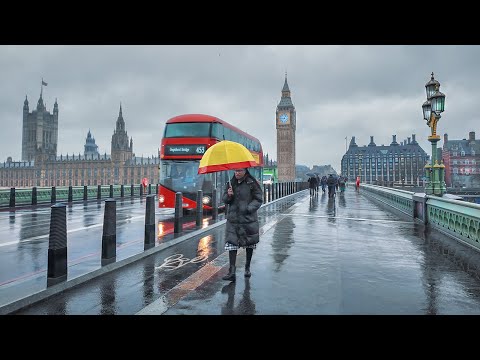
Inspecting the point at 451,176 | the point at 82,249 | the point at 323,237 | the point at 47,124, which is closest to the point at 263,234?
the point at 323,237

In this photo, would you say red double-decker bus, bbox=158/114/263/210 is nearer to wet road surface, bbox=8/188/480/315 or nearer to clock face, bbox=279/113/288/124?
wet road surface, bbox=8/188/480/315

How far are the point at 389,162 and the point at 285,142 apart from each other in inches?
2387

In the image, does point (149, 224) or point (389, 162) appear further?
point (389, 162)

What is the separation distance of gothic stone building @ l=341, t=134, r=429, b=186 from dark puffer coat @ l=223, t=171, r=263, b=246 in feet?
508

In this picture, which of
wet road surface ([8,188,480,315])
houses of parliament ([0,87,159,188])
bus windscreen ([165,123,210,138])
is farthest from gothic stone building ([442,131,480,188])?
wet road surface ([8,188,480,315])

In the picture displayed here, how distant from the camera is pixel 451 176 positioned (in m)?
114

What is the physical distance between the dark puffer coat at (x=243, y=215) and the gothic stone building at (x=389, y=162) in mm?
154714

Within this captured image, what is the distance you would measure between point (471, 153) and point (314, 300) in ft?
427

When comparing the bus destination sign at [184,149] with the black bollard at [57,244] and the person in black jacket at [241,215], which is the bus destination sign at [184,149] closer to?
the person in black jacket at [241,215]

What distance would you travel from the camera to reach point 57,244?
526 centimetres

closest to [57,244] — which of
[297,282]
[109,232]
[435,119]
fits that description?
[109,232]

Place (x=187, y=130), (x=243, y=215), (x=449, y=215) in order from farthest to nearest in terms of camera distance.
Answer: (x=187, y=130) < (x=449, y=215) < (x=243, y=215)

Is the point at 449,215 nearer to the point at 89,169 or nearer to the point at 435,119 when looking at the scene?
the point at 435,119
